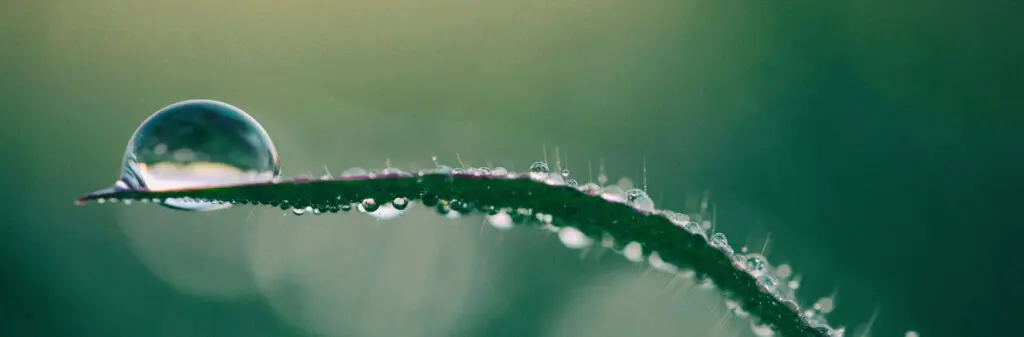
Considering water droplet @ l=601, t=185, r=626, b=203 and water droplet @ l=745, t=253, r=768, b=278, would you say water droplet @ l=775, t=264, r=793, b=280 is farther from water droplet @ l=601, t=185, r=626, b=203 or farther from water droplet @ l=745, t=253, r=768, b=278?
water droplet @ l=601, t=185, r=626, b=203

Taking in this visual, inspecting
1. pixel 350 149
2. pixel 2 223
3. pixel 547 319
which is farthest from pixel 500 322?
pixel 2 223

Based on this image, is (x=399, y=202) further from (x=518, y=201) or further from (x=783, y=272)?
(x=783, y=272)

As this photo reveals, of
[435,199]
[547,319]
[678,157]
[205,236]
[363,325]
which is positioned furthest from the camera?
[205,236]

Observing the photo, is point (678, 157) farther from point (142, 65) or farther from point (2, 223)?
point (2, 223)


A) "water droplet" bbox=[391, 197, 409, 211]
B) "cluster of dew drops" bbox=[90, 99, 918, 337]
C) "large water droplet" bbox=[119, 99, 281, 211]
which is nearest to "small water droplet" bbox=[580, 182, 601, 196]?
"cluster of dew drops" bbox=[90, 99, 918, 337]

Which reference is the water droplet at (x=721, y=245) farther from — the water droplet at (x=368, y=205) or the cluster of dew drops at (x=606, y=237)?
the water droplet at (x=368, y=205)

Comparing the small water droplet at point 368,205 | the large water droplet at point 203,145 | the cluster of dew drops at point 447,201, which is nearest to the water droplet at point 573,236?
the cluster of dew drops at point 447,201

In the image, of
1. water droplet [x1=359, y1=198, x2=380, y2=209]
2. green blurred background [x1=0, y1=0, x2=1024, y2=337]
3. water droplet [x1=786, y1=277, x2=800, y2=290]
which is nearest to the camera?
water droplet [x1=359, y1=198, x2=380, y2=209]
